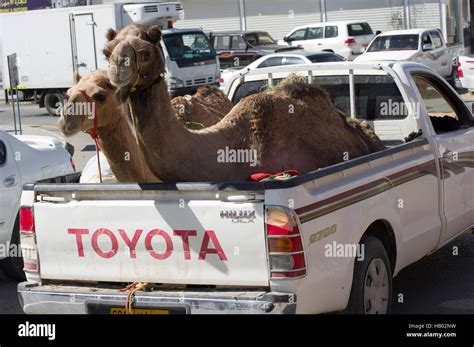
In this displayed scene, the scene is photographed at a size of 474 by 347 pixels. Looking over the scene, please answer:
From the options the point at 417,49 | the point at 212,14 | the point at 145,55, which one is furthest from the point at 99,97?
the point at 212,14

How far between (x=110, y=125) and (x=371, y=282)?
2.26 meters

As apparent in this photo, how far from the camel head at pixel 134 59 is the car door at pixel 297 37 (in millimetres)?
31171

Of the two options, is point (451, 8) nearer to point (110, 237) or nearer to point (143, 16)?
point (143, 16)

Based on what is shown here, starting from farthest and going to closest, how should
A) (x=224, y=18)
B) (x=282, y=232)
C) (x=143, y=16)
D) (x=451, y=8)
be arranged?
1. (x=224, y=18)
2. (x=451, y=8)
3. (x=143, y=16)
4. (x=282, y=232)

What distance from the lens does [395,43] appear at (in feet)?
101

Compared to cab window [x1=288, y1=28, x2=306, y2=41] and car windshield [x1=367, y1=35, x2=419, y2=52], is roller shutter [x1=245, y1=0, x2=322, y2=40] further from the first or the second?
car windshield [x1=367, y1=35, x2=419, y2=52]

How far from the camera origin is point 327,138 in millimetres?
7680

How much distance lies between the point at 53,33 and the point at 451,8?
20.9 metres

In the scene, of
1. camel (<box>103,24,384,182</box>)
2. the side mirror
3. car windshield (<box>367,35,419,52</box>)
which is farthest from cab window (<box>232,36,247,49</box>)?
camel (<box>103,24,384,182</box>)

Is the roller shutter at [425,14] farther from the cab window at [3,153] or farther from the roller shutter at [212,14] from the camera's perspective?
the cab window at [3,153]

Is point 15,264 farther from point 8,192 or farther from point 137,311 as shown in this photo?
point 137,311

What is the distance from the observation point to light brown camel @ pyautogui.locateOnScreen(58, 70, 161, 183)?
6812 millimetres

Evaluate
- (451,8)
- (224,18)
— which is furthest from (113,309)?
(224,18)

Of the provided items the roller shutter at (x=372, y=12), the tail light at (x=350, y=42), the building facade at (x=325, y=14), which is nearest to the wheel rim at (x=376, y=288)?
the tail light at (x=350, y=42)
